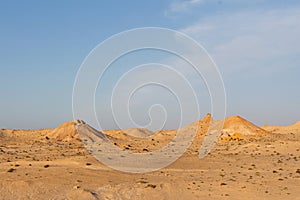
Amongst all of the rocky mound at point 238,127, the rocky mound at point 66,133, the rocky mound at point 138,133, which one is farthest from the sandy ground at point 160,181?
the rocky mound at point 138,133

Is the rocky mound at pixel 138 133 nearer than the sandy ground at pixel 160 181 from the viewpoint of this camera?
No

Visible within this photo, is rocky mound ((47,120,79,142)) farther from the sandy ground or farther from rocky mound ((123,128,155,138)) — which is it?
the sandy ground

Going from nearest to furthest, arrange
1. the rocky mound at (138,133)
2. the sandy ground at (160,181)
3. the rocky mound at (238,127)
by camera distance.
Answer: the sandy ground at (160,181)
the rocky mound at (238,127)
the rocky mound at (138,133)

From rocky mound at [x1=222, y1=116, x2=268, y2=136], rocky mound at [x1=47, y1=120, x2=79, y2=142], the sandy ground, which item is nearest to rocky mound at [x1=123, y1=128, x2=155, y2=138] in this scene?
rocky mound at [x1=47, y1=120, x2=79, y2=142]

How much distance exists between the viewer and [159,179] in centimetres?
2617

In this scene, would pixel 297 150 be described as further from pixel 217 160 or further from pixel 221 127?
pixel 221 127

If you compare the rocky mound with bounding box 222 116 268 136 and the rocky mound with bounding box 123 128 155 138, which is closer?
the rocky mound with bounding box 222 116 268 136

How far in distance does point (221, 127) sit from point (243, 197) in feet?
201

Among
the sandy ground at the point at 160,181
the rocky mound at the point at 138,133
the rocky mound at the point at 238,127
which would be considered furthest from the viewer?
the rocky mound at the point at 138,133

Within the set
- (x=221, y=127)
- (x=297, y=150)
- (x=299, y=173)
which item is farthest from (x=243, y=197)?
(x=221, y=127)

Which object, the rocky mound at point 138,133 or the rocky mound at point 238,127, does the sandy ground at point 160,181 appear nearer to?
the rocky mound at point 238,127

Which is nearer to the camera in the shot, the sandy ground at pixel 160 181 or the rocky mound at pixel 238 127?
the sandy ground at pixel 160 181

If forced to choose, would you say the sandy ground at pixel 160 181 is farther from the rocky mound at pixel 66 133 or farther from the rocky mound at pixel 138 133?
the rocky mound at pixel 138 133

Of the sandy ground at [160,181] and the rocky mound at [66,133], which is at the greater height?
the rocky mound at [66,133]
